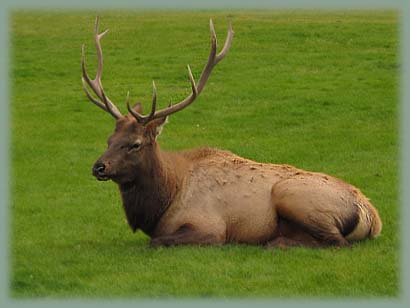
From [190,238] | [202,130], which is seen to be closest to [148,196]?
[190,238]

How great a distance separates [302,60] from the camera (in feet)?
88.1

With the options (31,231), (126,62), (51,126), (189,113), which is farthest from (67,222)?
(126,62)

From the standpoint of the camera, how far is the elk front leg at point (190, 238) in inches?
403

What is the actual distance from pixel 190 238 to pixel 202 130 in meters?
9.17

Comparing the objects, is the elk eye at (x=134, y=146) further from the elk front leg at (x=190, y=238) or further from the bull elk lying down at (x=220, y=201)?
the elk front leg at (x=190, y=238)

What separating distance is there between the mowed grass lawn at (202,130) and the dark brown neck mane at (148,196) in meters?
0.28

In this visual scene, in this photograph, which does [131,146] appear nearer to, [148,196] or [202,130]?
[148,196]

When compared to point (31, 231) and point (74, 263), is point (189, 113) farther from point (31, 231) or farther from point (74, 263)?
point (74, 263)

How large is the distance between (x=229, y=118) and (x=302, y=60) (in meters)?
7.03

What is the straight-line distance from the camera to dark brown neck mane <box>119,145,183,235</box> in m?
10.6

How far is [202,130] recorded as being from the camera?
1933 cm

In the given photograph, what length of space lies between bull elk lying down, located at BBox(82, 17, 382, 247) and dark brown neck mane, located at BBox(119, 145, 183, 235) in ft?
0.03

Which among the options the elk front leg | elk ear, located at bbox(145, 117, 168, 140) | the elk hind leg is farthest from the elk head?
the elk hind leg

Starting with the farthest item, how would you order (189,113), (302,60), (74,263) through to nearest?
1. (302,60)
2. (189,113)
3. (74,263)
